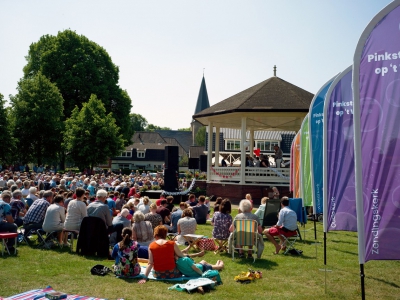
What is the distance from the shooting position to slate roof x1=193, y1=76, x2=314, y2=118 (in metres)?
24.3

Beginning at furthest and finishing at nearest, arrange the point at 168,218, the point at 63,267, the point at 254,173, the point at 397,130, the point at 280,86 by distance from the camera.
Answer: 1. the point at 280,86
2. the point at 254,173
3. the point at 168,218
4. the point at 63,267
5. the point at 397,130

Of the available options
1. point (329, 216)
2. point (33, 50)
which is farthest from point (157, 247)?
point (33, 50)

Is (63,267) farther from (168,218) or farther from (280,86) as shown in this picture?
(280,86)

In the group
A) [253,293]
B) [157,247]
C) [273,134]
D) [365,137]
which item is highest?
[273,134]

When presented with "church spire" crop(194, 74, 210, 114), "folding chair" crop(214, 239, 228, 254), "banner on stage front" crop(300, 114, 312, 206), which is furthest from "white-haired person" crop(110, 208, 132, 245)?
"church spire" crop(194, 74, 210, 114)

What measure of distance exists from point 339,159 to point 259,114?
17.2 meters

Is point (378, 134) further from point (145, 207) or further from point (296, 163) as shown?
point (145, 207)

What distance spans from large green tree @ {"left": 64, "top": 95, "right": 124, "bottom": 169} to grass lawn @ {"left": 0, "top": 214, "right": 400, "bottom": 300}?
31.5 metres

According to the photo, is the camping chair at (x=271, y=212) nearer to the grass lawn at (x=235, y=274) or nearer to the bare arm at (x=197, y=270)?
the grass lawn at (x=235, y=274)

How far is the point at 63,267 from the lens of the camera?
30.0ft

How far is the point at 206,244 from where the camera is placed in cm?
1130

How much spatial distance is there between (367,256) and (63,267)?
→ 20.0 feet

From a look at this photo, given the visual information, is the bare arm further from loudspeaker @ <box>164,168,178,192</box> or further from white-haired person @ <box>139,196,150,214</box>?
loudspeaker @ <box>164,168,178,192</box>

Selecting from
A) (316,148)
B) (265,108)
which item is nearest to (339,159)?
(316,148)
